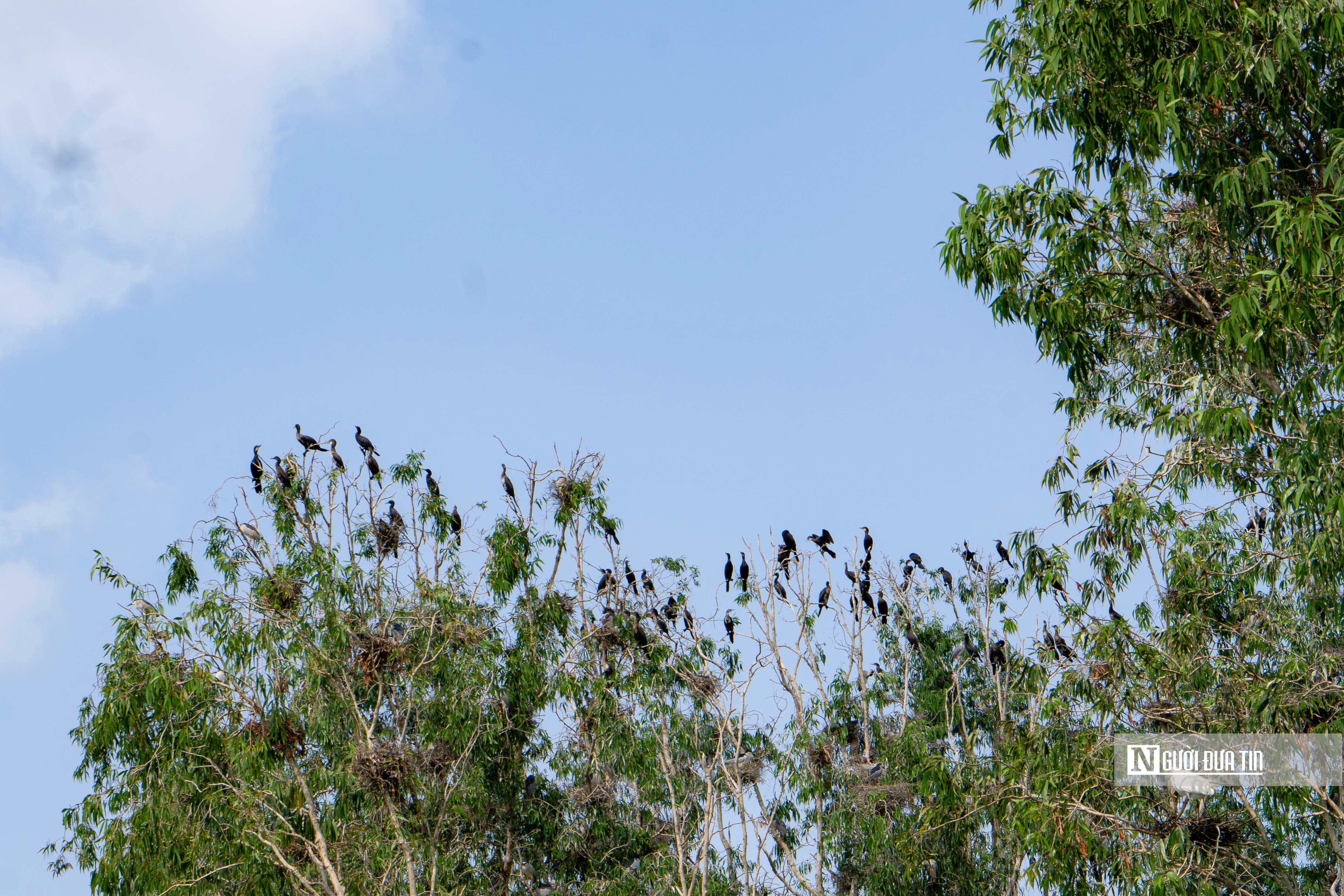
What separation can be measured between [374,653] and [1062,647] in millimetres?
6208

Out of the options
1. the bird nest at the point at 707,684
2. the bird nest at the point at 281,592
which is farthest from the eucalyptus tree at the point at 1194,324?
the bird nest at the point at 281,592

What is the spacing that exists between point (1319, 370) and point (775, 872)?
8112 mm

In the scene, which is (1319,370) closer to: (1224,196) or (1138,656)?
(1224,196)

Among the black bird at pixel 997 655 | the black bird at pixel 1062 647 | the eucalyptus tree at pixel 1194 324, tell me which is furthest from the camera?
the black bird at pixel 997 655

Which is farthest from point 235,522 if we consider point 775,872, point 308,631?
point 775,872

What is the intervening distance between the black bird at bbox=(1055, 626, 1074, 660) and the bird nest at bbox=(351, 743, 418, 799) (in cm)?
581

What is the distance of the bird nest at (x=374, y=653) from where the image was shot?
38.1ft

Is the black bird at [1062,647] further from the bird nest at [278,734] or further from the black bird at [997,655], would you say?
the bird nest at [278,734]

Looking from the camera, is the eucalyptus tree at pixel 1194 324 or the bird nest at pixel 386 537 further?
the bird nest at pixel 386 537

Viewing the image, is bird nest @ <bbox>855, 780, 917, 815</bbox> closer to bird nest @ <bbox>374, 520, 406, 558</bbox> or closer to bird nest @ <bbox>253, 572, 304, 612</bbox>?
bird nest @ <bbox>374, 520, 406, 558</bbox>

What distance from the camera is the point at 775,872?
13797 millimetres

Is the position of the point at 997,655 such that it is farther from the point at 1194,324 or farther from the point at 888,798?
the point at 1194,324

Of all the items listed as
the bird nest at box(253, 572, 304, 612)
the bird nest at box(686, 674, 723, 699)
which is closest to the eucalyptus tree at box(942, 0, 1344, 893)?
the bird nest at box(686, 674, 723, 699)

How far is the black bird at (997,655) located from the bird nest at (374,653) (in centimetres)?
699
